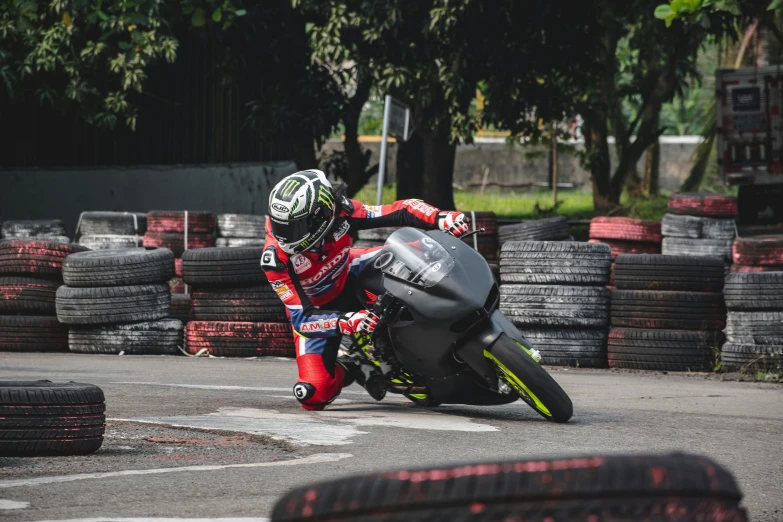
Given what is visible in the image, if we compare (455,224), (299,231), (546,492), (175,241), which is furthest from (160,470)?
(175,241)

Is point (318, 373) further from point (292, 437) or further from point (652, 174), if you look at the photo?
point (652, 174)

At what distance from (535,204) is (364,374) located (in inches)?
862

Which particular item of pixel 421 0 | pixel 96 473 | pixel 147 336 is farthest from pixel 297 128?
pixel 96 473

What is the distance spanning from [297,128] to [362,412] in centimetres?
1327

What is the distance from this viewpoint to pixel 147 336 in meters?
11.7

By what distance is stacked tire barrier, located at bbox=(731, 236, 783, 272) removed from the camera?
11.8 metres

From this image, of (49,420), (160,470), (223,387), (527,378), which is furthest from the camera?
(223,387)

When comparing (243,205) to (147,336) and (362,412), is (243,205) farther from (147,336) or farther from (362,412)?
(362,412)

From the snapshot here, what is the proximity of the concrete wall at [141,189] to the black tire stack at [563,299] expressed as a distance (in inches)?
494

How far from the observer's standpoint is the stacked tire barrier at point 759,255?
11.8 meters

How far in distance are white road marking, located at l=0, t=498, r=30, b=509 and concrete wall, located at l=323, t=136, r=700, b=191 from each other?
3523cm

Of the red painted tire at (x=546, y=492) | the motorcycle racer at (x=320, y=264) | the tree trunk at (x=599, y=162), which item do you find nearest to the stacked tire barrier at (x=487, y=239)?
the motorcycle racer at (x=320, y=264)

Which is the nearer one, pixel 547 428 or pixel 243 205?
pixel 547 428

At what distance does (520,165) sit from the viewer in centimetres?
4084
